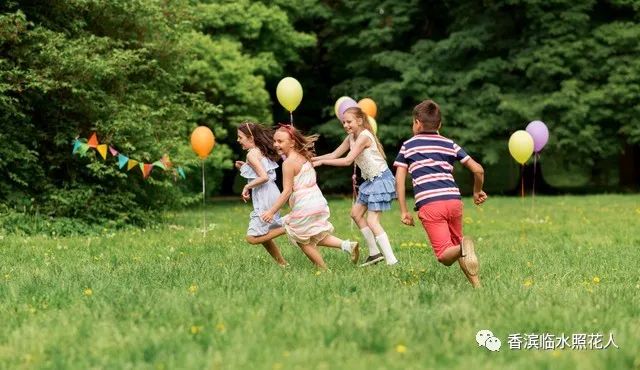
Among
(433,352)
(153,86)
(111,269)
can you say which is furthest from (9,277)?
(153,86)

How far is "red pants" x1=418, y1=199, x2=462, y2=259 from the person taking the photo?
7160 millimetres

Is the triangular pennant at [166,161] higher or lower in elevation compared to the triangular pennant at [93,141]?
lower

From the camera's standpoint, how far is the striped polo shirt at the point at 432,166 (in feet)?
23.9

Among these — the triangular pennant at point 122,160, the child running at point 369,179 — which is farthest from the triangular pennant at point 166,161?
the child running at point 369,179

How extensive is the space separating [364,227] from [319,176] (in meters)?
21.2

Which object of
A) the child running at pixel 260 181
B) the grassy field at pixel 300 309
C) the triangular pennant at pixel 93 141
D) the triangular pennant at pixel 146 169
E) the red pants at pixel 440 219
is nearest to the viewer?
the grassy field at pixel 300 309

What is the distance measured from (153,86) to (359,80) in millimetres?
13570

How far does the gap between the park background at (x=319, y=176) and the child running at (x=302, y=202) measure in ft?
1.14

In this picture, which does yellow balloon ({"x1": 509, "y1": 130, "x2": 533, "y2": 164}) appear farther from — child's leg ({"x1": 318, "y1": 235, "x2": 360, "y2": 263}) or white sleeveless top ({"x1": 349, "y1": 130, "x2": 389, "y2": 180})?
child's leg ({"x1": 318, "y1": 235, "x2": 360, "y2": 263})

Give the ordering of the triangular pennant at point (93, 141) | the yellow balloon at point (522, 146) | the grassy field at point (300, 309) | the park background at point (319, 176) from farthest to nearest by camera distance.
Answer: the yellow balloon at point (522, 146) < the triangular pennant at point (93, 141) < the park background at point (319, 176) < the grassy field at point (300, 309)

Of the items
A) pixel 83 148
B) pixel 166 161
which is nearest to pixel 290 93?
pixel 166 161

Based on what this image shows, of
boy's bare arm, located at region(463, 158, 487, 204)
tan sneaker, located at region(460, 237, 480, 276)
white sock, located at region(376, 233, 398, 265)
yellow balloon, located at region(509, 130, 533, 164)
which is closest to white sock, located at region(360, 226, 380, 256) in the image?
white sock, located at region(376, 233, 398, 265)

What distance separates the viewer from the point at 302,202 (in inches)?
335

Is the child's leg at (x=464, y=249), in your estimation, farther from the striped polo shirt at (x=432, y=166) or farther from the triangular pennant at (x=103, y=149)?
the triangular pennant at (x=103, y=149)
